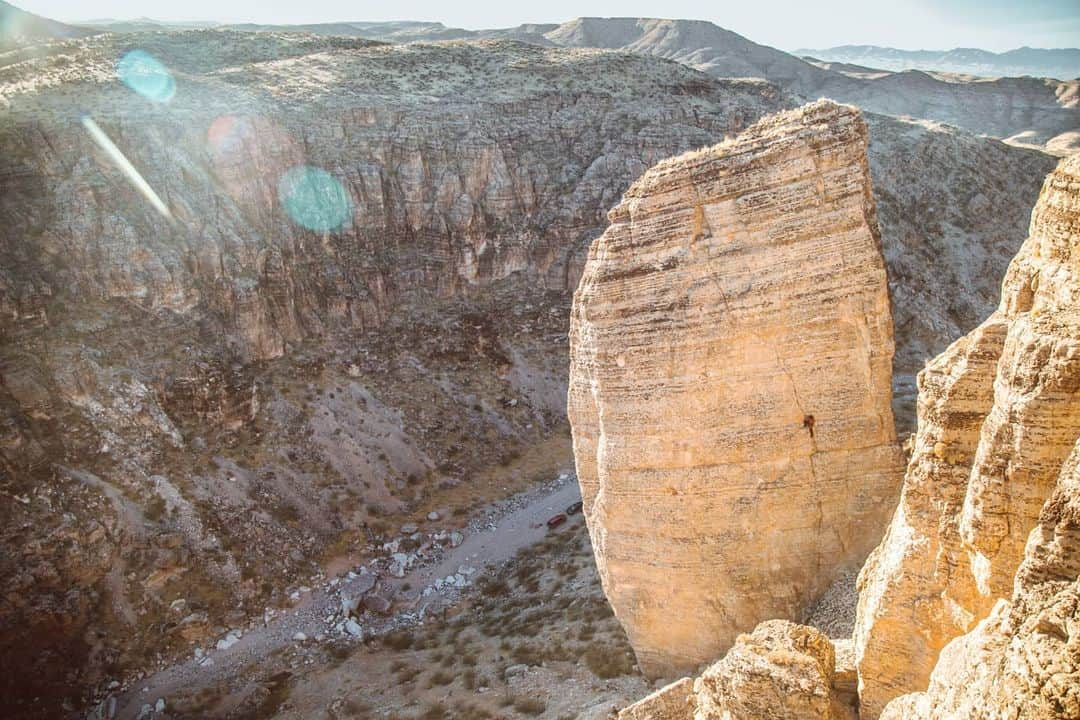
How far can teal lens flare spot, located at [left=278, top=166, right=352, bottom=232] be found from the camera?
3609 cm

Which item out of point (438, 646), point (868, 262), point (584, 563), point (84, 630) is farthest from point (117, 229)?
point (868, 262)

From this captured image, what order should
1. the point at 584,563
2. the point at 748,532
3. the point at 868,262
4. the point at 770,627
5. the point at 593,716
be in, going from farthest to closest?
the point at 584,563 < the point at 593,716 < the point at 748,532 < the point at 868,262 < the point at 770,627

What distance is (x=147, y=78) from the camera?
123ft

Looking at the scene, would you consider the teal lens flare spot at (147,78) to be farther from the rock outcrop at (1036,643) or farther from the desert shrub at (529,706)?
the rock outcrop at (1036,643)

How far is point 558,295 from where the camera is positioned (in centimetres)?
4259

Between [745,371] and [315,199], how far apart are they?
3041 centimetres

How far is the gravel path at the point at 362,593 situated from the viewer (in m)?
22.1

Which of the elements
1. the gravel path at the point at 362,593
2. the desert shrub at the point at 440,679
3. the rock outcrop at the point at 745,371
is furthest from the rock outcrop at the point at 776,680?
the gravel path at the point at 362,593

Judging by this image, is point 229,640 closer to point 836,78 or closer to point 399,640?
point 399,640

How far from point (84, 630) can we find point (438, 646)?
11672 mm

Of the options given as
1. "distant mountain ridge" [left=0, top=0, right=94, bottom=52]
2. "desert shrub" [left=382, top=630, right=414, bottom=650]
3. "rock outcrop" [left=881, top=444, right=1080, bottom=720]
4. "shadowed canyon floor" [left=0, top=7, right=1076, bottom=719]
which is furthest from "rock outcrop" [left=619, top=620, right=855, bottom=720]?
"distant mountain ridge" [left=0, top=0, right=94, bottom=52]

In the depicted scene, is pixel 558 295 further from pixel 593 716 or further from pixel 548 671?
pixel 593 716

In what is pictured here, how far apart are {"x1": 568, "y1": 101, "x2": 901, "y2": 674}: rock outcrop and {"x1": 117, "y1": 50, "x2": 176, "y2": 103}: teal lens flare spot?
108 feet

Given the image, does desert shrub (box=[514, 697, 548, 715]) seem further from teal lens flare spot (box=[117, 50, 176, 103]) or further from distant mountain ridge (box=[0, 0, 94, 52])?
distant mountain ridge (box=[0, 0, 94, 52])
